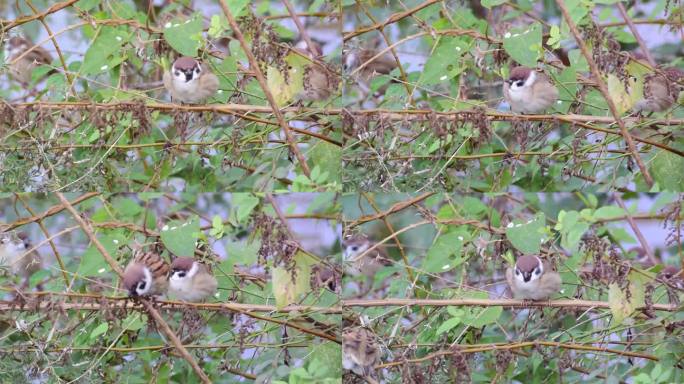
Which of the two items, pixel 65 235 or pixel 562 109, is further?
pixel 65 235

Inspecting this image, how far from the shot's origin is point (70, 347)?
243cm

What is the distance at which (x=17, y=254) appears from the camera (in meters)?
2.46

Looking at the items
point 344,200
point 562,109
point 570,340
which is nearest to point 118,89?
point 344,200

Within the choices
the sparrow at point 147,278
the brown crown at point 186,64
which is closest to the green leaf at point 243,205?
the sparrow at point 147,278

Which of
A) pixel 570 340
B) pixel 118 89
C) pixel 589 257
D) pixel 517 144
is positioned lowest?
pixel 570 340

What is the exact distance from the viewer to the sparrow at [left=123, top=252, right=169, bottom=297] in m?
2.31

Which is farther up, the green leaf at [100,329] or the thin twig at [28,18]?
the thin twig at [28,18]

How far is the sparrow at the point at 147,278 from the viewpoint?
2.31 meters

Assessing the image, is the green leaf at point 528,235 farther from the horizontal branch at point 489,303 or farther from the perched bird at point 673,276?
the perched bird at point 673,276

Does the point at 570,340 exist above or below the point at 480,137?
below

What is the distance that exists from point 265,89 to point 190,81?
165 millimetres

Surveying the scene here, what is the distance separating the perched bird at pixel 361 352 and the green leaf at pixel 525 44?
0.71 metres

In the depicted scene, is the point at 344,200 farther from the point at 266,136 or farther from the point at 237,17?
the point at 237,17

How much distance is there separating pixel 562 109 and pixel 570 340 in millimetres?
517
